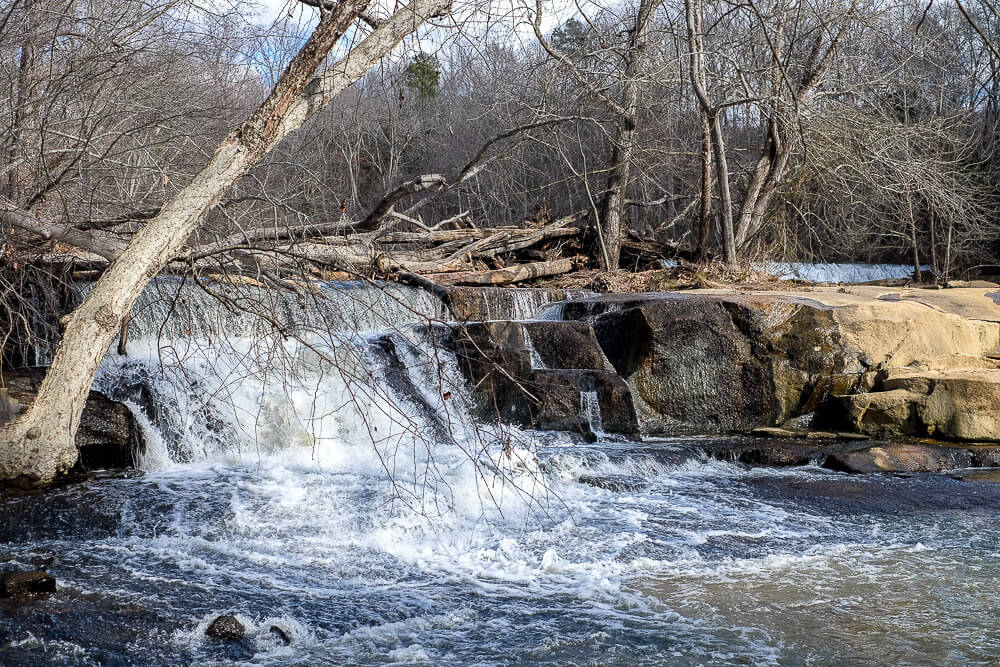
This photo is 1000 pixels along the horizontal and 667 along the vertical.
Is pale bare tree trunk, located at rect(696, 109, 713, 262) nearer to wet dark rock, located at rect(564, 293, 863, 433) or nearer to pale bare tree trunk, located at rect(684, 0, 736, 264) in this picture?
pale bare tree trunk, located at rect(684, 0, 736, 264)

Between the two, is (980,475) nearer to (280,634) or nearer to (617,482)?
(617,482)

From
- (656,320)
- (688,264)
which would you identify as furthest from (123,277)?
(688,264)

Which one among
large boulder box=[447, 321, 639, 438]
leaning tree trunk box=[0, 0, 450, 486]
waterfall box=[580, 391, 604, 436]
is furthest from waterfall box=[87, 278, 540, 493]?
leaning tree trunk box=[0, 0, 450, 486]

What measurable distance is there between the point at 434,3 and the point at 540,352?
16.1 ft

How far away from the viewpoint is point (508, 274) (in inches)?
491

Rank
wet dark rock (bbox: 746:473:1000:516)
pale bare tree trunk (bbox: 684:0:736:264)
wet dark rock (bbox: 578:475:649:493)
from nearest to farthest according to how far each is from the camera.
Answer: wet dark rock (bbox: 746:473:1000:516) < wet dark rock (bbox: 578:475:649:493) < pale bare tree trunk (bbox: 684:0:736:264)

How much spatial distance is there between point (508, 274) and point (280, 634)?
8.92 meters

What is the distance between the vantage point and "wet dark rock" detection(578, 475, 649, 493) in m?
6.56

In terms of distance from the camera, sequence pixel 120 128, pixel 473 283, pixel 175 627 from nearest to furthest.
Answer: pixel 175 627 → pixel 120 128 → pixel 473 283

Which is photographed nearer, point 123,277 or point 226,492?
point 123,277

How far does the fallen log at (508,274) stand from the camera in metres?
11.8

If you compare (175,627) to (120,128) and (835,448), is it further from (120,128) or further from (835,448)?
(835,448)

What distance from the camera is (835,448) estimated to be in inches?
302

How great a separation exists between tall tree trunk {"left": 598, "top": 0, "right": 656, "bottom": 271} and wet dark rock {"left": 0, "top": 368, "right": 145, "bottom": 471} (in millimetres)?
6818
